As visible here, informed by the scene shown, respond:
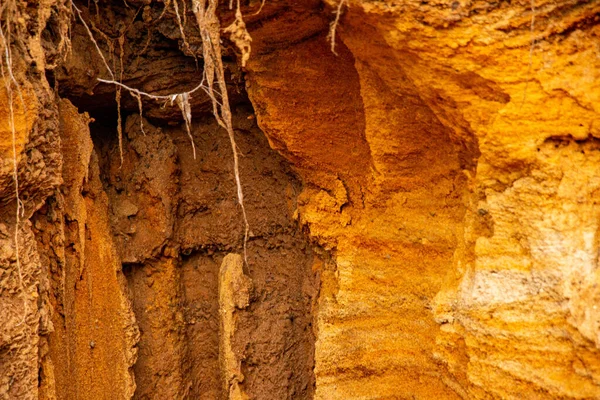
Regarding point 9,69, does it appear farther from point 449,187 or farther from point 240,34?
point 449,187

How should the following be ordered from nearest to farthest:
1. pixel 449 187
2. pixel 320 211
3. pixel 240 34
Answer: pixel 240 34, pixel 449 187, pixel 320 211

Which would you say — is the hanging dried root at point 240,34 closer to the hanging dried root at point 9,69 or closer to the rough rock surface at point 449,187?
the rough rock surface at point 449,187

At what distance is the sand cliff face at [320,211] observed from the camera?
184 cm

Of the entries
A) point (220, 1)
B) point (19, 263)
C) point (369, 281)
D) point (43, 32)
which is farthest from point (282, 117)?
point (19, 263)

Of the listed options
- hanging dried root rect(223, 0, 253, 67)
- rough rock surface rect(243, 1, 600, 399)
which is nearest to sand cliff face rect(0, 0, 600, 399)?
rough rock surface rect(243, 1, 600, 399)

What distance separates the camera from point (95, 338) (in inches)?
104

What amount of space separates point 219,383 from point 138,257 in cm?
67

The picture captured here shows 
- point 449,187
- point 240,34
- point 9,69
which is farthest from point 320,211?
point 9,69

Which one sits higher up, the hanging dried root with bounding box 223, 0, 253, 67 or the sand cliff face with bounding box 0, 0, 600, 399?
the hanging dried root with bounding box 223, 0, 253, 67

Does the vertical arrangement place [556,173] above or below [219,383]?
above

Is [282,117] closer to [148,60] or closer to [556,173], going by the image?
[148,60]

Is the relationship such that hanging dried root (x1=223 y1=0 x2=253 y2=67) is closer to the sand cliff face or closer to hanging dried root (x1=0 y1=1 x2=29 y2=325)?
the sand cliff face

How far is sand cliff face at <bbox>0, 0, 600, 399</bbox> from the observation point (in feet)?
6.04

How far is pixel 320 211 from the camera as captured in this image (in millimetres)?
2688
